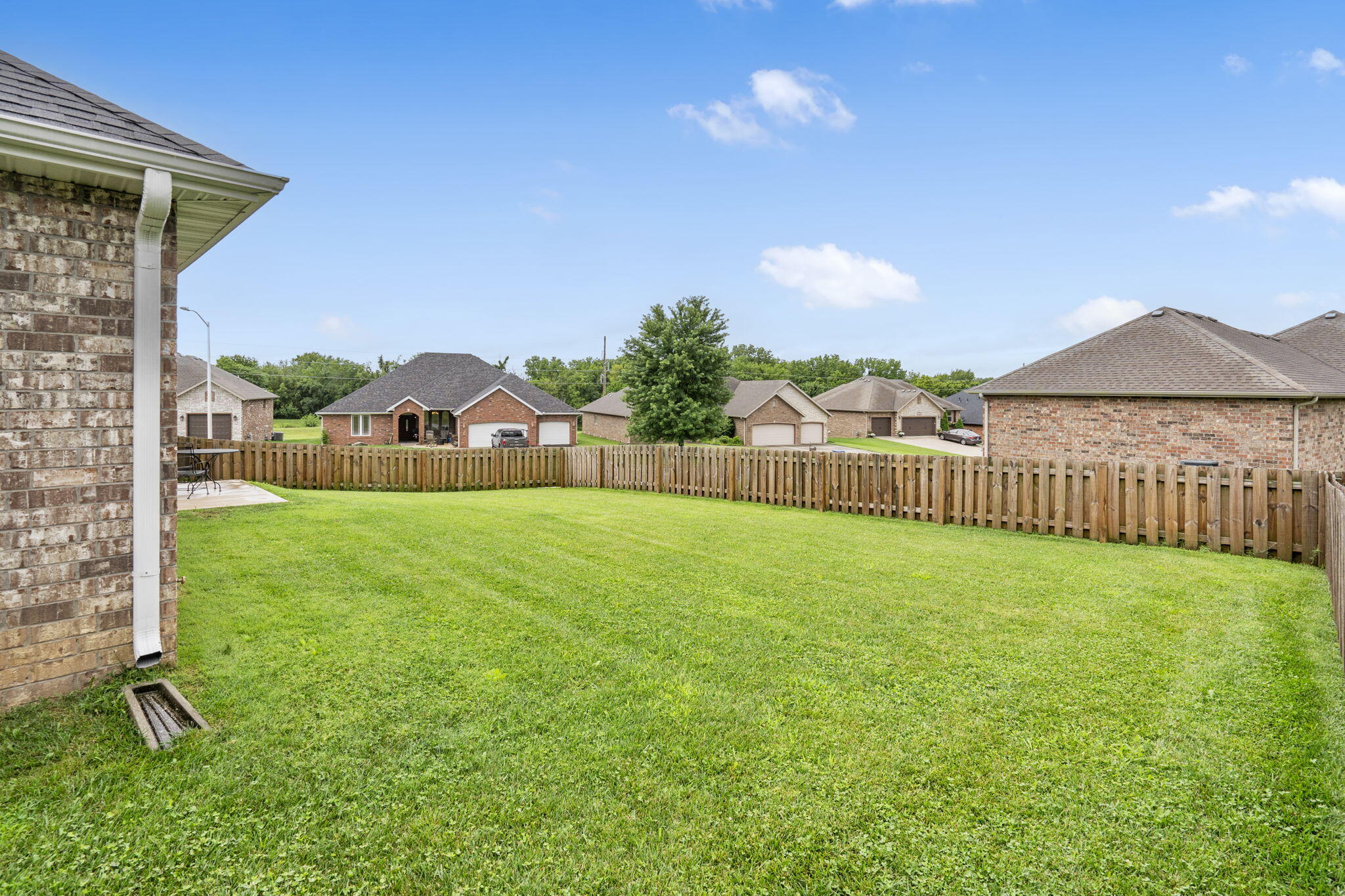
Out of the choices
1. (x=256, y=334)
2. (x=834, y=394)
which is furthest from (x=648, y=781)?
(x=256, y=334)

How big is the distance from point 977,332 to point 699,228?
25.3m

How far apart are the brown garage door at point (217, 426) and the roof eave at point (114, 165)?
47.0 meters

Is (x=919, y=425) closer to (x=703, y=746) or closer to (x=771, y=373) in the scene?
(x=771, y=373)

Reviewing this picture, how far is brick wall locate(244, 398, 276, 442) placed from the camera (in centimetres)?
4662

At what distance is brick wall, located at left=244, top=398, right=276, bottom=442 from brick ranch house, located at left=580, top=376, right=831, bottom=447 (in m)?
25.7

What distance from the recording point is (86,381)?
406 cm

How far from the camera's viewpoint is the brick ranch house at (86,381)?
3.83 metres

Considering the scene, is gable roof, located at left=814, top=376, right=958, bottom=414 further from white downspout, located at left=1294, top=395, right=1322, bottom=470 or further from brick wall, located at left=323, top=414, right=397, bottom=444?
white downspout, located at left=1294, top=395, right=1322, bottom=470

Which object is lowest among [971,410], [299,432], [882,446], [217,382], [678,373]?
[882,446]

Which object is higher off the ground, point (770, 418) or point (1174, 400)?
point (770, 418)

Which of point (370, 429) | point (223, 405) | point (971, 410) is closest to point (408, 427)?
point (370, 429)

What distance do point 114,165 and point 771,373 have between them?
84.1m

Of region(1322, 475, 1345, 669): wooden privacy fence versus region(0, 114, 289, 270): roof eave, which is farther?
region(1322, 475, 1345, 669): wooden privacy fence

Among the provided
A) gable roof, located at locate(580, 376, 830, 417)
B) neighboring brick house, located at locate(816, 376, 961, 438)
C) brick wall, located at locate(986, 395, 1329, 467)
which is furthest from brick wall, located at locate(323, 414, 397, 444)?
brick wall, located at locate(986, 395, 1329, 467)
